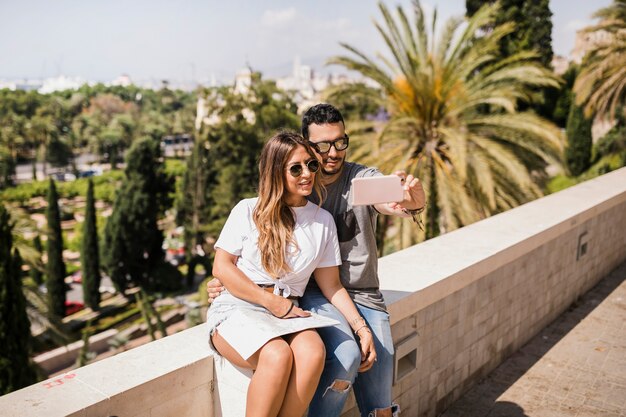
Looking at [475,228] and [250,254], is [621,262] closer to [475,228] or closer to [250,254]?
[475,228]

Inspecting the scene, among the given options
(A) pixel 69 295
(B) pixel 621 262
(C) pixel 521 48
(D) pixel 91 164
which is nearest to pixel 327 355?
(B) pixel 621 262

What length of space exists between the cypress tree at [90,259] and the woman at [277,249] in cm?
2879

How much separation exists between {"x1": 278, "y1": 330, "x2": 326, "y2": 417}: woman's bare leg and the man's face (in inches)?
32.1

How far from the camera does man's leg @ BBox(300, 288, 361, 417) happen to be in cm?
218

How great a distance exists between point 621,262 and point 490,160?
371cm

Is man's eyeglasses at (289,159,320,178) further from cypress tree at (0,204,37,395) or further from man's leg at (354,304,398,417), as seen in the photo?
cypress tree at (0,204,37,395)

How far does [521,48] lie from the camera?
74.5 ft

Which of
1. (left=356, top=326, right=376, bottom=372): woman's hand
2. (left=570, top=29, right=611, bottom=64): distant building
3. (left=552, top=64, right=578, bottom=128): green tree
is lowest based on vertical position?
(left=356, top=326, right=376, bottom=372): woman's hand

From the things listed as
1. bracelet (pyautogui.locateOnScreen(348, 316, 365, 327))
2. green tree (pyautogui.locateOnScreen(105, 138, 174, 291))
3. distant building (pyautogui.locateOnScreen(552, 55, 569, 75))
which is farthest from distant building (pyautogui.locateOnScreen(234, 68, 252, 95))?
bracelet (pyautogui.locateOnScreen(348, 316, 365, 327))

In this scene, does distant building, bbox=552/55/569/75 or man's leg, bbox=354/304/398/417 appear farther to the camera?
distant building, bbox=552/55/569/75

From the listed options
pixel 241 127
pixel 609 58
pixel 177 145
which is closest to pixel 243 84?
pixel 241 127

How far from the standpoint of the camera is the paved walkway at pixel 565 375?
11.6 ft

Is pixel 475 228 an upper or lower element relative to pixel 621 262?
upper

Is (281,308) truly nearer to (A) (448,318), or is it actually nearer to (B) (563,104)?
(A) (448,318)
